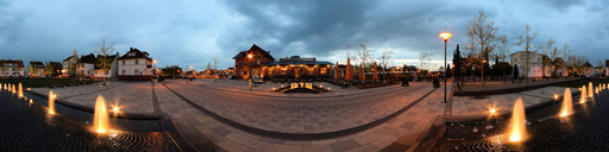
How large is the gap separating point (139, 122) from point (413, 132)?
29.2 feet

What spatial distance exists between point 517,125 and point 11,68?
122 m

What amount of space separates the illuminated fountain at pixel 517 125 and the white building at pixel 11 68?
119488 mm

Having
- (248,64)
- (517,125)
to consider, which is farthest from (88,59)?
(517,125)

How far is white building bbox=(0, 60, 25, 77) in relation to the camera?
6739 cm

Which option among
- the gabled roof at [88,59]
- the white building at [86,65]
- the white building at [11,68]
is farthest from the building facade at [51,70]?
the white building at [11,68]

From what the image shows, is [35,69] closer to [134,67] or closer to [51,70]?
[51,70]

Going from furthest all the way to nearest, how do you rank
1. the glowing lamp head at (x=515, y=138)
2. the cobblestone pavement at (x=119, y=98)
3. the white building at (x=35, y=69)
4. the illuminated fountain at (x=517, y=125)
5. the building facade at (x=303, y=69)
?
the white building at (x=35, y=69), the building facade at (x=303, y=69), the cobblestone pavement at (x=119, y=98), the illuminated fountain at (x=517, y=125), the glowing lamp head at (x=515, y=138)

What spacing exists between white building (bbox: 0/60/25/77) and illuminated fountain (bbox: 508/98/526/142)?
119 meters

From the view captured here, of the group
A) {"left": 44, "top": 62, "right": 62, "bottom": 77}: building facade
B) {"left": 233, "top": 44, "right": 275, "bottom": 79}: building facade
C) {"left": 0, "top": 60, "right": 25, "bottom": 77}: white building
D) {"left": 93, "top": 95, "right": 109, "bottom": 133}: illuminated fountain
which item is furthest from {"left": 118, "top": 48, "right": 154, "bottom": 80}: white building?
{"left": 0, "top": 60, "right": 25, "bottom": 77}: white building

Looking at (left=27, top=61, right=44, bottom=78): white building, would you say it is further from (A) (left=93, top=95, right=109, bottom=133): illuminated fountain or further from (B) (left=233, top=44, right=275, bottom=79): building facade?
(A) (left=93, top=95, right=109, bottom=133): illuminated fountain

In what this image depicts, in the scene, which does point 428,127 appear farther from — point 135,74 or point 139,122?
point 135,74

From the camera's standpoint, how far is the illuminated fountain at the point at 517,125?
229 inches

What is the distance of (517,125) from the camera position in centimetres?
704

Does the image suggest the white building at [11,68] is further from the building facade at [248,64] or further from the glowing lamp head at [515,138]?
the glowing lamp head at [515,138]
